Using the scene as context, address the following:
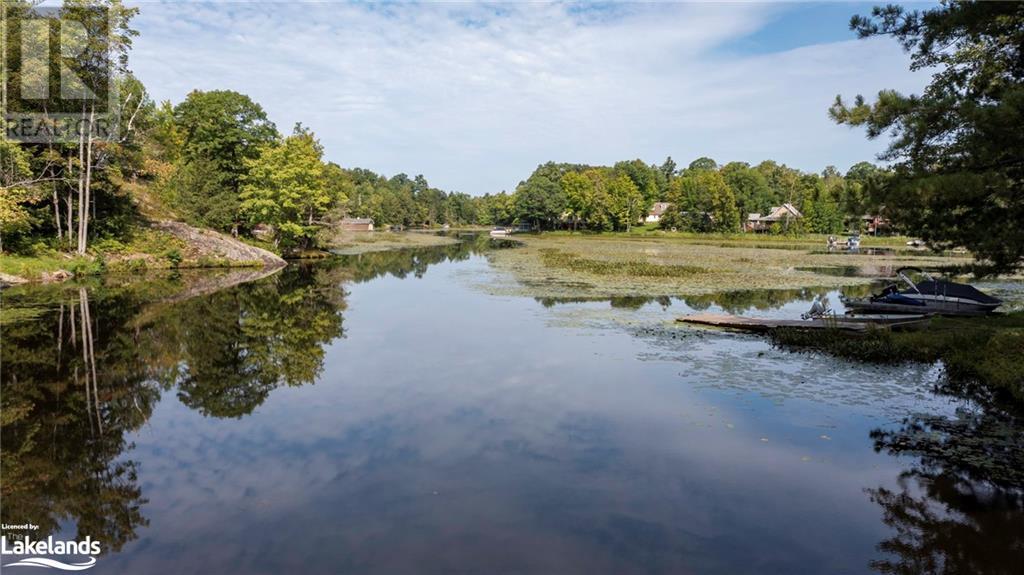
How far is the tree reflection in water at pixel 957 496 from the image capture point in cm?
700

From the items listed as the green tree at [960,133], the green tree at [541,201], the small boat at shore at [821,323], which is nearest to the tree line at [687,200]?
the green tree at [541,201]

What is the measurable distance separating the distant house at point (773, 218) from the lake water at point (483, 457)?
91158 millimetres

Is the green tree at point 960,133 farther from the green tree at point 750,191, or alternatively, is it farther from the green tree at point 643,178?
the green tree at point 643,178

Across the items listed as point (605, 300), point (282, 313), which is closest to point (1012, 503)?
point (605, 300)

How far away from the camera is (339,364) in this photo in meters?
16.1

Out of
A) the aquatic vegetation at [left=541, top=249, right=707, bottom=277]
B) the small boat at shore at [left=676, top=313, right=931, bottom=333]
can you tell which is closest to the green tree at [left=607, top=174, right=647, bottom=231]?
the aquatic vegetation at [left=541, top=249, right=707, bottom=277]

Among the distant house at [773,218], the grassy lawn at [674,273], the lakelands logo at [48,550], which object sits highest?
the distant house at [773,218]

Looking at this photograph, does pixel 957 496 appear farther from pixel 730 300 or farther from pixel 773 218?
pixel 773 218

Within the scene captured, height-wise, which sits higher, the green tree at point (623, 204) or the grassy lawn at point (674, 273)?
the green tree at point (623, 204)

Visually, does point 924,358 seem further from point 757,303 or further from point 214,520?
point 214,520

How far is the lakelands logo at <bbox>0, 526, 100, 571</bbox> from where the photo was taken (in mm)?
6746

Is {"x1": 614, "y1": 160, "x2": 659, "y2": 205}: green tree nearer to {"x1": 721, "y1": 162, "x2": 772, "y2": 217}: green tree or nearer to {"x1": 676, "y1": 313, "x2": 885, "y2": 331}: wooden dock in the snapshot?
{"x1": 721, "y1": 162, "x2": 772, "y2": 217}: green tree

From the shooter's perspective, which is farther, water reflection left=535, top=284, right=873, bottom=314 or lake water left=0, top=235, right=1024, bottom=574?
water reflection left=535, top=284, right=873, bottom=314

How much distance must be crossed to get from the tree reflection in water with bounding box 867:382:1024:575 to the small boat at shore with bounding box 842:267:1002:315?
11.4 m
